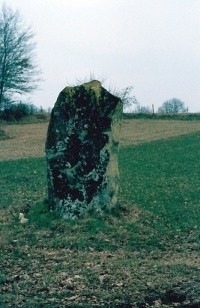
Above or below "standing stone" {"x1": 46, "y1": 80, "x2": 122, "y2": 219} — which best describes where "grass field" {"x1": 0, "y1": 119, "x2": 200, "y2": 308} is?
below

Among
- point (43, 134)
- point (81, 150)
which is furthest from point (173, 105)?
point (81, 150)

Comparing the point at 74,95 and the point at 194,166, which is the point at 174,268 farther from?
the point at 194,166

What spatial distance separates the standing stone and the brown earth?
13526 mm

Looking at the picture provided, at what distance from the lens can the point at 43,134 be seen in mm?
37969

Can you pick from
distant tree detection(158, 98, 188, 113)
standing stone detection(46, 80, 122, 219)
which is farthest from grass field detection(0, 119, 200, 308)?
distant tree detection(158, 98, 188, 113)

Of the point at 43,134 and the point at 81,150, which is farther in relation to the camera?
the point at 43,134

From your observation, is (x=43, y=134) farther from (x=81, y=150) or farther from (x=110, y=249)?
(x=110, y=249)

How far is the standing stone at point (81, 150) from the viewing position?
413 inches

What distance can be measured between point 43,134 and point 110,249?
30.2 metres

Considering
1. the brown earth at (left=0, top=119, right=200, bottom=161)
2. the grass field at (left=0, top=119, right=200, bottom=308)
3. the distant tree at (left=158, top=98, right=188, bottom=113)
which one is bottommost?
the grass field at (left=0, top=119, right=200, bottom=308)

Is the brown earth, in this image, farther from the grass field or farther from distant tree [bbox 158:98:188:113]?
distant tree [bbox 158:98:188:113]

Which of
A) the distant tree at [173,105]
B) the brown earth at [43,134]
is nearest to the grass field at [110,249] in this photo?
the brown earth at [43,134]

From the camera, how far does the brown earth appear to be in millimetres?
27539

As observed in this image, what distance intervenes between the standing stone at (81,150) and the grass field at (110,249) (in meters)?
0.53
